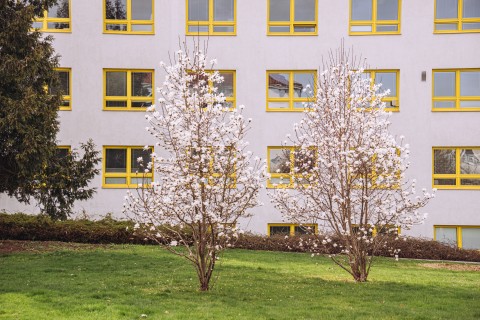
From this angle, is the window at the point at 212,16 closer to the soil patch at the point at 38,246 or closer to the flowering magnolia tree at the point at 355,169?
the soil patch at the point at 38,246

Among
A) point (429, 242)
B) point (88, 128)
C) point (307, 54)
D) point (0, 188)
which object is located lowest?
point (429, 242)

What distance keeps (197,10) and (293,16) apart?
3.62m

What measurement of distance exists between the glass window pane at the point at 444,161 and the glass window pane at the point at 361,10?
5.70m

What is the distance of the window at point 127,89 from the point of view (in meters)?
25.7

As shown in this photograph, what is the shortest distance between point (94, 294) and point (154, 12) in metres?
16.1

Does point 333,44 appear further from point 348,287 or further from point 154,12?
point 348,287

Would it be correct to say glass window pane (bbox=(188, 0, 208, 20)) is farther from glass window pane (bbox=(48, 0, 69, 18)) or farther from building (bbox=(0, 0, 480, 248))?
glass window pane (bbox=(48, 0, 69, 18))

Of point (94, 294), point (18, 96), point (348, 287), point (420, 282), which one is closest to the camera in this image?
point (94, 294)

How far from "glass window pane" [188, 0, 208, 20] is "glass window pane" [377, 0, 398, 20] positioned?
6.50 meters

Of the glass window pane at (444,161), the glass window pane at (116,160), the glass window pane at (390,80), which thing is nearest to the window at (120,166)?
the glass window pane at (116,160)

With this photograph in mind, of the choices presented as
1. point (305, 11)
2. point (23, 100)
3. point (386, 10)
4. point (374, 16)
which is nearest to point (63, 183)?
point (23, 100)

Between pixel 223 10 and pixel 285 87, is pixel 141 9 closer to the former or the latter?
pixel 223 10

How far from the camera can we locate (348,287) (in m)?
13.6

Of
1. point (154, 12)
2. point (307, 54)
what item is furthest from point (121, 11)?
point (307, 54)
